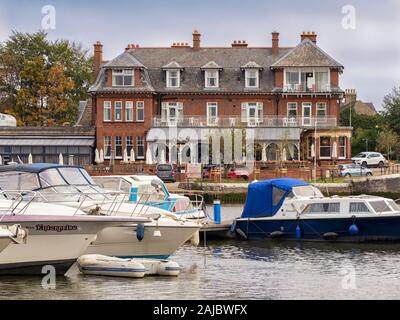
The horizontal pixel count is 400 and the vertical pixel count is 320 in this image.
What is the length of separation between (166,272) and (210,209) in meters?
29.5

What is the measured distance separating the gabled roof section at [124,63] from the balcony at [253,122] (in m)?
4.53

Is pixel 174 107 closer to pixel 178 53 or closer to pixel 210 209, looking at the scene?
pixel 178 53

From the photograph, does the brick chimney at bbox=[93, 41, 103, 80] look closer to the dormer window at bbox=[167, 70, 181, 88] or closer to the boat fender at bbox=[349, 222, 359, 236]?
the dormer window at bbox=[167, 70, 181, 88]

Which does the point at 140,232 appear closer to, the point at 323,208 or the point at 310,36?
the point at 323,208

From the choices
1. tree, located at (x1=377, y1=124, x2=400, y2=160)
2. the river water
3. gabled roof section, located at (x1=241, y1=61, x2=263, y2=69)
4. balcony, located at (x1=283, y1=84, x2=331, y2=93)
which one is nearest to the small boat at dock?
the river water

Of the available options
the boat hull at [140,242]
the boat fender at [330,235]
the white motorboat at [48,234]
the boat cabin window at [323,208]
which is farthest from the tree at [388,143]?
the white motorboat at [48,234]

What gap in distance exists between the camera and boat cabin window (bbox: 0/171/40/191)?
3072 centimetres

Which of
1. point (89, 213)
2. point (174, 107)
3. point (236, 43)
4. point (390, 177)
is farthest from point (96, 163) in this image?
point (89, 213)

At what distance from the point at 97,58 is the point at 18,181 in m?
52.1

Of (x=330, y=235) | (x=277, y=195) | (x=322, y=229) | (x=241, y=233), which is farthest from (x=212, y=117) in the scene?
(x=330, y=235)

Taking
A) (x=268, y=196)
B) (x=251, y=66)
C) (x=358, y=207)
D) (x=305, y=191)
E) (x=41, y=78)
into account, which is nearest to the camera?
(x=358, y=207)

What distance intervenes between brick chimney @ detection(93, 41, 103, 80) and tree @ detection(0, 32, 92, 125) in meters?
9.15

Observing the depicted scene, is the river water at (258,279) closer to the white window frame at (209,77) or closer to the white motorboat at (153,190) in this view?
the white motorboat at (153,190)

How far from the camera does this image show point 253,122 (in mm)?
76938
